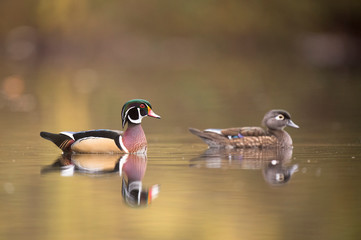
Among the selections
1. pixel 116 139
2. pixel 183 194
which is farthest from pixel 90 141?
pixel 183 194

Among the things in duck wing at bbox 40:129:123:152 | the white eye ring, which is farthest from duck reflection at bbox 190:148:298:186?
duck wing at bbox 40:129:123:152

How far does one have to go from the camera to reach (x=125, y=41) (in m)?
68.7

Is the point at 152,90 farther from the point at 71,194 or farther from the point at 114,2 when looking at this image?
the point at 114,2

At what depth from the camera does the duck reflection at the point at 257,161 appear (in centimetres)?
1055

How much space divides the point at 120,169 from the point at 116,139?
4.66ft

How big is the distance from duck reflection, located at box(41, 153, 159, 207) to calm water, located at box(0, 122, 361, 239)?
0.04 feet

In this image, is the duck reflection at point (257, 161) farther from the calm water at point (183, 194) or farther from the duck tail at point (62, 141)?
the duck tail at point (62, 141)

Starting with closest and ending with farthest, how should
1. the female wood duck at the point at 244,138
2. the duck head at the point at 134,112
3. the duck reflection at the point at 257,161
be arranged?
the duck reflection at the point at 257,161
the duck head at the point at 134,112
the female wood duck at the point at 244,138

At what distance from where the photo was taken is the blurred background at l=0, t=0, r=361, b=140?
18.9 metres

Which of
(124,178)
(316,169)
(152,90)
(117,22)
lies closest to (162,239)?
(124,178)

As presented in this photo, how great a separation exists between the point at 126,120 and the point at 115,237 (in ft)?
17.0

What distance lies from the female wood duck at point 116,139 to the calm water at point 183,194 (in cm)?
22

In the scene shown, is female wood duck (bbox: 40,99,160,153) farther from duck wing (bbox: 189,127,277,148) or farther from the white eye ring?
the white eye ring

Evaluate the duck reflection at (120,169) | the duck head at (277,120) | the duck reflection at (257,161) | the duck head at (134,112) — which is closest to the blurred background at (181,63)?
the duck head at (277,120)
